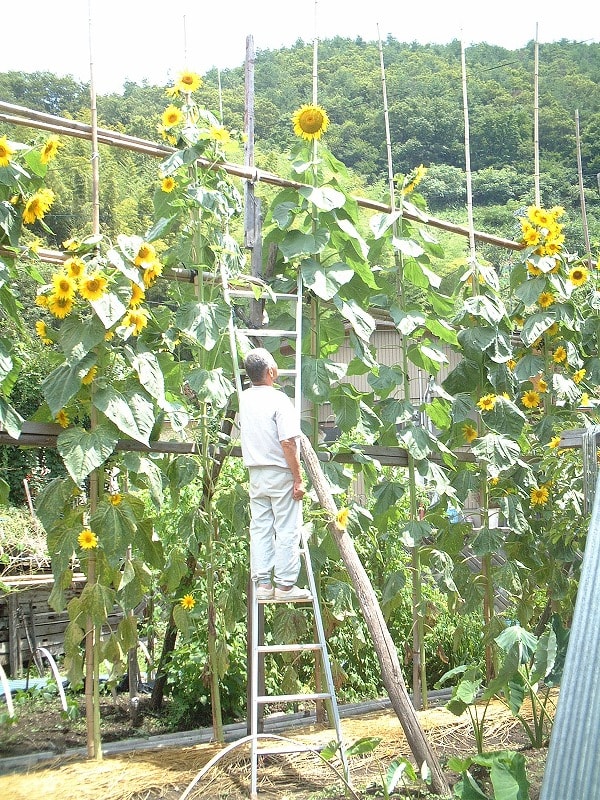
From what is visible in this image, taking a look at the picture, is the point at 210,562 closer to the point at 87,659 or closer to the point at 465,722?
the point at 87,659

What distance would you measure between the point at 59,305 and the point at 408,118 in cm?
2009

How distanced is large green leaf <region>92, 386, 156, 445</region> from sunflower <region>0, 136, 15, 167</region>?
2.57ft

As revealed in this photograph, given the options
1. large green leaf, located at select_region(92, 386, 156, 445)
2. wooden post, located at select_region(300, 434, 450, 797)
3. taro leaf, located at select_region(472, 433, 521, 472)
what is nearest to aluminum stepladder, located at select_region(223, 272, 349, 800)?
wooden post, located at select_region(300, 434, 450, 797)

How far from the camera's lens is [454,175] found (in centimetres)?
2338

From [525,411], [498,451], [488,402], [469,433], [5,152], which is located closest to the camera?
[5,152]

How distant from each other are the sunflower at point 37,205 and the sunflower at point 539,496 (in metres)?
2.67

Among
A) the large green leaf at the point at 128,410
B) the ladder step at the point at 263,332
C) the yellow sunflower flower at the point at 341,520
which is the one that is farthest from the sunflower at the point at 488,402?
the large green leaf at the point at 128,410

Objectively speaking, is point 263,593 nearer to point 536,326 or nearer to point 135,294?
point 135,294

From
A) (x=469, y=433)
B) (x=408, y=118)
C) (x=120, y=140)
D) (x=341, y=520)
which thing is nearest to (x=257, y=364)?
(x=341, y=520)

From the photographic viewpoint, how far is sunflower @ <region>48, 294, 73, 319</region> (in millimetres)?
2980

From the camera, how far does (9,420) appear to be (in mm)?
2943

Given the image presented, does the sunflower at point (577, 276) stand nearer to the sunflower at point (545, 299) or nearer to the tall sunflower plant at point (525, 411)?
the tall sunflower plant at point (525, 411)

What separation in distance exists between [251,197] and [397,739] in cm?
220

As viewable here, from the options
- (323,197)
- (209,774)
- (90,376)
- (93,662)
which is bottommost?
(209,774)
